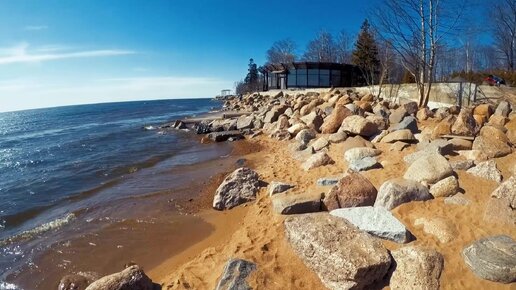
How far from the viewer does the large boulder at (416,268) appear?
→ 12.0 feet

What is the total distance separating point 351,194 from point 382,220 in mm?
918

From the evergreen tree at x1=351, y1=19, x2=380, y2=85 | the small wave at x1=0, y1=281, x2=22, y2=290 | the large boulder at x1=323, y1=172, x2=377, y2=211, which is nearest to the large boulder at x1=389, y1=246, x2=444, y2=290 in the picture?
the large boulder at x1=323, y1=172, x2=377, y2=211

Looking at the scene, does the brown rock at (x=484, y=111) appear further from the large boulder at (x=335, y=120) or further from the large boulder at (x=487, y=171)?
the large boulder at (x=487, y=171)

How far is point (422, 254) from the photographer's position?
12.8 feet

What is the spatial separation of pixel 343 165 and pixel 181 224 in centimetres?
417

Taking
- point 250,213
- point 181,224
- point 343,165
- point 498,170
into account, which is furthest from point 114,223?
point 498,170

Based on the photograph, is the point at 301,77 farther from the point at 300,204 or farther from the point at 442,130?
the point at 300,204

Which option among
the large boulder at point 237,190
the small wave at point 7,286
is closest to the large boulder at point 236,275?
the large boulder at point 237,190

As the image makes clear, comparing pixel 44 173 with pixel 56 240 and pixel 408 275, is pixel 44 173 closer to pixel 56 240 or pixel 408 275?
pixel 56 240

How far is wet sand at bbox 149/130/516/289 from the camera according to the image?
391 cm

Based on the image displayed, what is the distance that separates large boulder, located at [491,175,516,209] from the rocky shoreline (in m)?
0.01

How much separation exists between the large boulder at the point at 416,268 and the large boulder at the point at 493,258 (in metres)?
0.38

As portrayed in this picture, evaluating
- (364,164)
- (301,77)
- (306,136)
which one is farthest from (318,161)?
(301,77)

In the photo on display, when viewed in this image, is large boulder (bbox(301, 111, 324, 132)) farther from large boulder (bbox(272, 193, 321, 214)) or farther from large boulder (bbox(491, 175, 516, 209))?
large boulder (bbox(491, 175, 516, 209))
